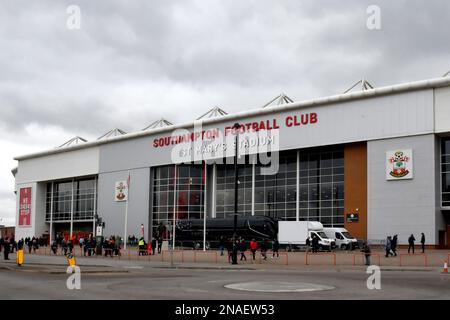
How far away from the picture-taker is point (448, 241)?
181 feet

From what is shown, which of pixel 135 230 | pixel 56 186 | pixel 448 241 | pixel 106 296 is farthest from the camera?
pixel 56 186

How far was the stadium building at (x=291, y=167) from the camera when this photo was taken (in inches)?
2174

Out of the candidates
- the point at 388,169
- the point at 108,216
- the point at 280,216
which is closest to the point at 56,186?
the point at 108,216

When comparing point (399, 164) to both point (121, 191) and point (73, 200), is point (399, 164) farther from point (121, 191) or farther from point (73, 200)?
point (73, 200)

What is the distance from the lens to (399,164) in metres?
56.3

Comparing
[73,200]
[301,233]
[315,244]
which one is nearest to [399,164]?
[301,233]

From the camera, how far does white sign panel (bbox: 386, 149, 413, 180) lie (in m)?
55.6

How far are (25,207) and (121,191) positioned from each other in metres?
27.7

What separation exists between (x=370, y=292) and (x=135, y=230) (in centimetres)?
6256

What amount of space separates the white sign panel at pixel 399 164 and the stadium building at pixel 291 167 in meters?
0.09

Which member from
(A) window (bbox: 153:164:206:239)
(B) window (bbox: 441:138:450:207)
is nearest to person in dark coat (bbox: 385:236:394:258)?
(B) window (bbox: 441:138:450:207)

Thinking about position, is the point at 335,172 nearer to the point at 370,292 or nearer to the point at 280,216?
the point at 280,216

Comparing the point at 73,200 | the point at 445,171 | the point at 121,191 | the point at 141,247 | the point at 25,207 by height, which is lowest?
the point at 141,247

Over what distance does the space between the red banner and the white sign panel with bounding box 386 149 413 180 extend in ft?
209
